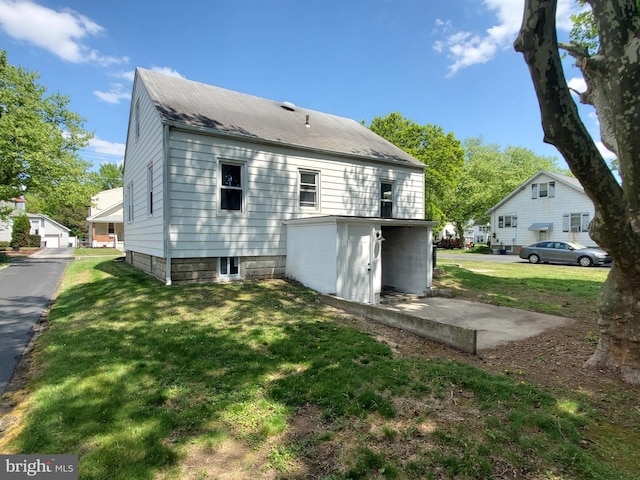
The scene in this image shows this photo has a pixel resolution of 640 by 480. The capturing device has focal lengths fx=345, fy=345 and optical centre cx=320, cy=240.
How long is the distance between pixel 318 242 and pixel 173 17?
9281 mm

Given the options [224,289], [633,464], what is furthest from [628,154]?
[224,289]

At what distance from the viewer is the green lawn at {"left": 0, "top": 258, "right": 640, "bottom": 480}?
2686 millimetres

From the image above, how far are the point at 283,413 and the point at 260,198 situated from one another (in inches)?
313

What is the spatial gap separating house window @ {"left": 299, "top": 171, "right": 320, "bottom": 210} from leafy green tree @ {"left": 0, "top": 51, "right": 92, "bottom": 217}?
15957 millimetres

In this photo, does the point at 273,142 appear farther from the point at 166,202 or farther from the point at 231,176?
the point at 166,202

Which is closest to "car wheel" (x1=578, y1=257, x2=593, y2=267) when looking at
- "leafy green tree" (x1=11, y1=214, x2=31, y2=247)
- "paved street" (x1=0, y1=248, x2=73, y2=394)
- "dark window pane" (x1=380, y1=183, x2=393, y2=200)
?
"dark window pane" (x1=380, y1=183, x2=393, y2=200)

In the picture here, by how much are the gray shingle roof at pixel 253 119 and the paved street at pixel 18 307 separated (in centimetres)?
567

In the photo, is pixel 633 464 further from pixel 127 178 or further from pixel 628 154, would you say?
pixel 127 178

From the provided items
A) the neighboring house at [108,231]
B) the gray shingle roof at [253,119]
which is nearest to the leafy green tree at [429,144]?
the gray shingle roof at [253,119]

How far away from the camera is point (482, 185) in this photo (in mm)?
40250

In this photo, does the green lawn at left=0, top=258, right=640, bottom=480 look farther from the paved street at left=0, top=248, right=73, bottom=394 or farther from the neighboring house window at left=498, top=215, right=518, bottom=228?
the neighboring house window at left=498, top=215, right=518, bottom=228

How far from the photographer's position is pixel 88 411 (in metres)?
3.36

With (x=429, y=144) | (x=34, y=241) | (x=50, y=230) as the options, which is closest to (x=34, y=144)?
(x=429, y=144)

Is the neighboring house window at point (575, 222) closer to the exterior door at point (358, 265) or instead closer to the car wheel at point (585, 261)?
the car wheel at point (585, 261)
